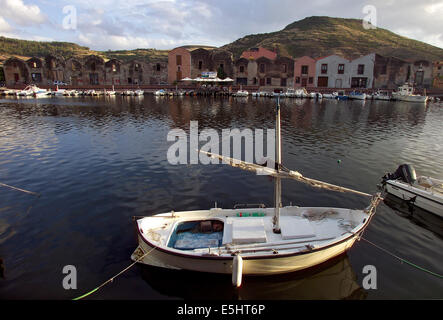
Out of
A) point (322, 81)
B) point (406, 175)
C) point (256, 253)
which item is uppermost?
point (322, 81)

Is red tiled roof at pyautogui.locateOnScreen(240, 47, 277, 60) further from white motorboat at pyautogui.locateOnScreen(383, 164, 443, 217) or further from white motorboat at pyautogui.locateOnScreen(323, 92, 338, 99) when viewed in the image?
white motorboat at pyautogui.locateOnScreen(383, 164, 443, 217)

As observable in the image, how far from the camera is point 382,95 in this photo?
92750 mm

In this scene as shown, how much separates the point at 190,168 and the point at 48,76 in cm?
12282

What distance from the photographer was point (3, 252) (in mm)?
13062

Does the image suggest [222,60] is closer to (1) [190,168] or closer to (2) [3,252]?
(1) [190,168]

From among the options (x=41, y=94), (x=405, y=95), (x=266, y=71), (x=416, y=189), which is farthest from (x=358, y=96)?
(x=41, y=94)

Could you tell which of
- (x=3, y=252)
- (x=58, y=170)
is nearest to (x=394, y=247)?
A: (x=3, y=252)

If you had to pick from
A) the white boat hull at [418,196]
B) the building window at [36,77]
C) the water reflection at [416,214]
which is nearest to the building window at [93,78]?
the building window at [36,77]

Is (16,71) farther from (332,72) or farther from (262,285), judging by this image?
(262,285)

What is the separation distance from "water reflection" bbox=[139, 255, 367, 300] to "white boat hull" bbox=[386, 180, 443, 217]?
8.85 meters

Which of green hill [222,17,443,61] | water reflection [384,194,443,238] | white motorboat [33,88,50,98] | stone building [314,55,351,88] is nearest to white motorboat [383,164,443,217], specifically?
water reflection [384,194,443,238]

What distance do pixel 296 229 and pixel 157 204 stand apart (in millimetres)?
9341

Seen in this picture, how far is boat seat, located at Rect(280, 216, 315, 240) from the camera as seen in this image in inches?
479

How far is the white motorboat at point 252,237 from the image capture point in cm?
1109
